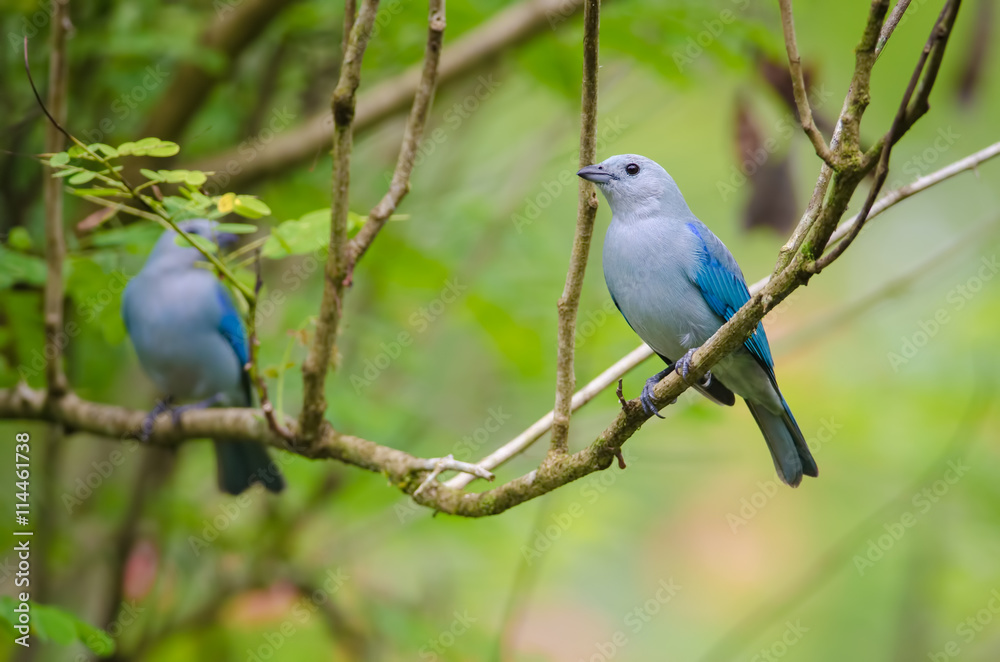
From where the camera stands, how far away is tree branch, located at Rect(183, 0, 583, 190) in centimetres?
452

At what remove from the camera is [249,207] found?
2.70 meters

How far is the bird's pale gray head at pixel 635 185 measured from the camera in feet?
11.6

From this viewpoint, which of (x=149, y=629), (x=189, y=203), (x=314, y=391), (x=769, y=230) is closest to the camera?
(x=189, y=203)

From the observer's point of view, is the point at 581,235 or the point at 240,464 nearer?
the point at 581,235

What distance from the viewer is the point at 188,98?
4.59 metres

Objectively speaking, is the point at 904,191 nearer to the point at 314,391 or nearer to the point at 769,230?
the point at 314,391

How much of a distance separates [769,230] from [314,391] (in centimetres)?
268

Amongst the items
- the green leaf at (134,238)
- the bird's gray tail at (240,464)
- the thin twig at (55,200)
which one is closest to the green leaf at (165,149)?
the thin twig at (55,200)

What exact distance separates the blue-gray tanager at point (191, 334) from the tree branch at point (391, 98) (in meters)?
0.42

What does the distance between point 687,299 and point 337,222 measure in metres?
1.38

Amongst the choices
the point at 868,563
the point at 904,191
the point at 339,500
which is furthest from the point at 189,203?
the point at 868,563

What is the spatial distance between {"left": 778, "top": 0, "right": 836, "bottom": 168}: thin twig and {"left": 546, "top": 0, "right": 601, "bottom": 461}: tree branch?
44 centimetres

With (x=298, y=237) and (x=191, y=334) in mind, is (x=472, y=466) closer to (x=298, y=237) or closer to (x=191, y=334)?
(x=298, y=237)

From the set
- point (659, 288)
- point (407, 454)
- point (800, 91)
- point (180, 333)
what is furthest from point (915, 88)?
point (180, 333)
